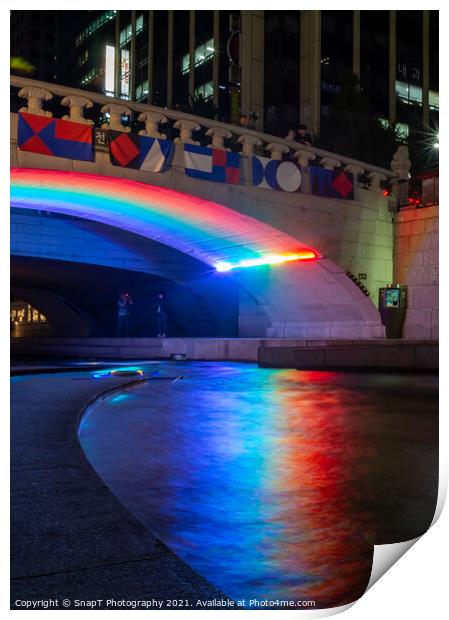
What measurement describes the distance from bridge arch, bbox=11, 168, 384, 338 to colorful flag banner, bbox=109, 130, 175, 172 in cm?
50

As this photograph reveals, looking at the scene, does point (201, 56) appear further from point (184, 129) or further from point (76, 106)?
point (76, 106)

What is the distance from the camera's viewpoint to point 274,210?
19.8 meters

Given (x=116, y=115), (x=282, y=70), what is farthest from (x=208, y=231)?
(x=282, y=70)

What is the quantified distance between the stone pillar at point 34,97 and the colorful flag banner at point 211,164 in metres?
4.09

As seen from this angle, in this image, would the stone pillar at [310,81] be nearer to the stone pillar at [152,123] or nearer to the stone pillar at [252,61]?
the stone pillar at [252,61]

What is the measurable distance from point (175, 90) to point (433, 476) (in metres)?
63.6

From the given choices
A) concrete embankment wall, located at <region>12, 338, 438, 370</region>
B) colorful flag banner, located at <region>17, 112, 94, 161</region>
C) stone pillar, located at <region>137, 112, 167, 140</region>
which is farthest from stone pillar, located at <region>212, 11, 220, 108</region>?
colorful flag banner, located at <region>17, 112, 94, 161</region>

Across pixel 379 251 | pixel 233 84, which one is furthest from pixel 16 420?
pixel 233 84

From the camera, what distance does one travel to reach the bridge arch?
17734mm

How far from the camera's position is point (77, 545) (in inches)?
116

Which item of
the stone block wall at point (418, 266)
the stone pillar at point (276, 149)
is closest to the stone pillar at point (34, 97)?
the stone pillar at point (276, 149)

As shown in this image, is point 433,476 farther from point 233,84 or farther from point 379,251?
point 233,84

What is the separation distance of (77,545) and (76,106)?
14094mm

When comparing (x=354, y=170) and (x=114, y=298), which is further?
(x=114, y=298)
